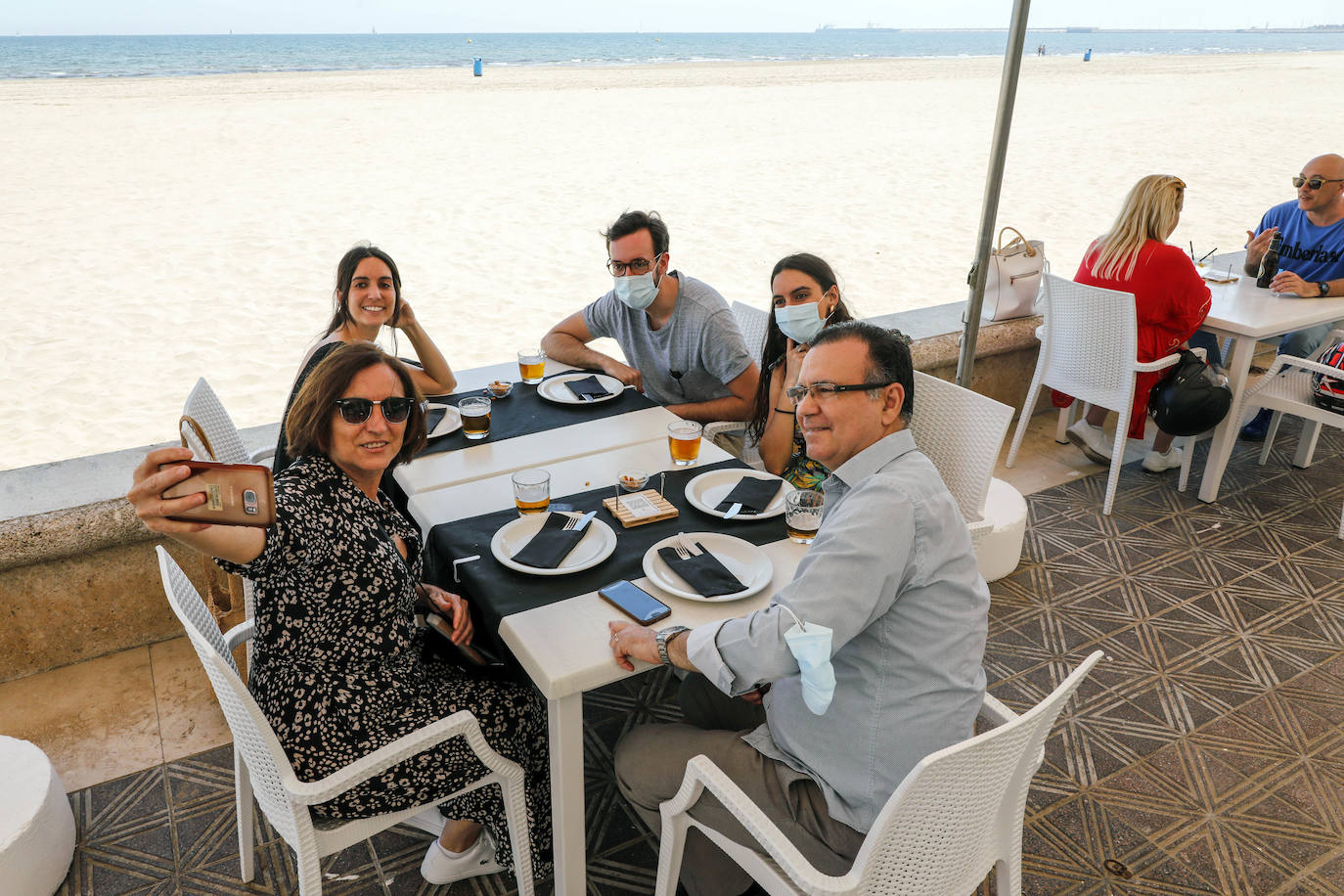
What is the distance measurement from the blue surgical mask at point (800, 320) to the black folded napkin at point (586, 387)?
0.62 meters

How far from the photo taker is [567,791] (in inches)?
70.1

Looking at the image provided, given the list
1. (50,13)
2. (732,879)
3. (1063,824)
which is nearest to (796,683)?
(732,879)

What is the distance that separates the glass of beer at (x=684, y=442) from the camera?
2385 mm

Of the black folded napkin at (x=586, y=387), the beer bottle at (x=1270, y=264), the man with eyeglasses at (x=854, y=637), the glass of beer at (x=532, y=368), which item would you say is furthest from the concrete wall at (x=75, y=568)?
the beer bottle at (x=1270, y=264)

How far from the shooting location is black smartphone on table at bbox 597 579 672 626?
1.76 m

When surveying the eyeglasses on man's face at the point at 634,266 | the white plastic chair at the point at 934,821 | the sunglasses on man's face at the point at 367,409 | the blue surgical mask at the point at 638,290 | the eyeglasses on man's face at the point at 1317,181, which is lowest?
the white plastic chair at the point at 934,821

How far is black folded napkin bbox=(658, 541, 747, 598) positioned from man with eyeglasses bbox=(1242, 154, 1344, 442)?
Result: 3760mm

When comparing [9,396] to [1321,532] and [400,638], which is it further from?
[1321,532]

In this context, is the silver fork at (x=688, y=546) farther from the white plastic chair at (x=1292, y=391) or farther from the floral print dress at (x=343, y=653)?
the white plastic chair at (x=1292, y=391)

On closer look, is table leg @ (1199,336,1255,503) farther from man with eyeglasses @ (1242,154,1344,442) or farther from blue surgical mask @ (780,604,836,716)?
blue surgical mask @ (780,604,836,716)

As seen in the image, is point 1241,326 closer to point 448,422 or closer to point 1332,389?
point 1332,389

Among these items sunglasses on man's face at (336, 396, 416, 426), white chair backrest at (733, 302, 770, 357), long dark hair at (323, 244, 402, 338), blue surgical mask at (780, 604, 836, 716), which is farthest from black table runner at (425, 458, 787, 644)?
white chair backrest at (733, 302, 770, 357)

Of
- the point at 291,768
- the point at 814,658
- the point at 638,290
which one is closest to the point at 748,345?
the point at 638,290

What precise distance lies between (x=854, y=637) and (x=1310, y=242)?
4296 millimetres
